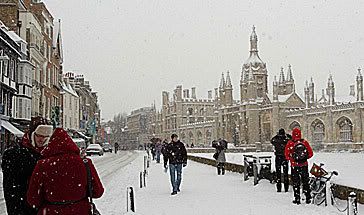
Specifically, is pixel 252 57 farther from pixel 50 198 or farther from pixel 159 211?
pixel 50 198

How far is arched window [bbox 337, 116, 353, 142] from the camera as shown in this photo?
66.5 meters

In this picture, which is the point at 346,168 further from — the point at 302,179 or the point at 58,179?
the point at 58,179

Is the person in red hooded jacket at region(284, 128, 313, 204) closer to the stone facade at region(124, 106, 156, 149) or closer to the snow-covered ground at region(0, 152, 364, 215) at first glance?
the snow-covered ground at region(0, 152, 364, 215)

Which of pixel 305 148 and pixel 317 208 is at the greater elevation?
pixel 305 148

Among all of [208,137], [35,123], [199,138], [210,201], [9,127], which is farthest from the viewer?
[199,138]

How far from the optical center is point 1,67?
35.5m

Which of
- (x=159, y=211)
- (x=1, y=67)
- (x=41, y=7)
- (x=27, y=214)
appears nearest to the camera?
(x=27, y=214)

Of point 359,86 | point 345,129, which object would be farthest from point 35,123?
point 345,129

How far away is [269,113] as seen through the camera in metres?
86.2

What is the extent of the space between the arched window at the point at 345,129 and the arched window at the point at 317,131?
348 cm

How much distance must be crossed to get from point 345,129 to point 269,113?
64.7 ft

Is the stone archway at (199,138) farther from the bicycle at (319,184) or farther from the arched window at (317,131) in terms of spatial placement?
the bicycle at (319,184)

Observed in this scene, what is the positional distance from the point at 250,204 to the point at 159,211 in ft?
7.67

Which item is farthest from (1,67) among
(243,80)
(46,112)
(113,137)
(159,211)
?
(113,137)
